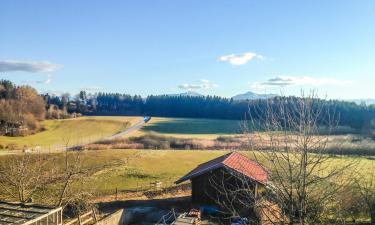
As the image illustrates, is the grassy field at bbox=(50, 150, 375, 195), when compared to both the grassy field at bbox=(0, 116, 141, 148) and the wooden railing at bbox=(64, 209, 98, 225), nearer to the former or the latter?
the wooden railing at bbox=(64, 209, 98, 225)

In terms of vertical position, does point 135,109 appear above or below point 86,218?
above

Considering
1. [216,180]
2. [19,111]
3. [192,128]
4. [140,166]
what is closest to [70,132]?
[19,111]

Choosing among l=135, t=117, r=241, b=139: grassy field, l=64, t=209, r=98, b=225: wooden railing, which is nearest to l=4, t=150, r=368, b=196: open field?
l=64, t=209, r=98, b=225: wooden railing

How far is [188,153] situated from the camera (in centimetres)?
6756

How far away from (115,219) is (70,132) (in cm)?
8069

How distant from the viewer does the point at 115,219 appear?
28078mm

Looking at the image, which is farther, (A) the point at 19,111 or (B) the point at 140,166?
(A) the point at 19,111

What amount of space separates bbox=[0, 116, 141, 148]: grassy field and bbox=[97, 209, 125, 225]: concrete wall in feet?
188

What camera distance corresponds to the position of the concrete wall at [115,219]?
26.2m

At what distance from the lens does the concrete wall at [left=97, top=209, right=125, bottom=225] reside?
26250 mm

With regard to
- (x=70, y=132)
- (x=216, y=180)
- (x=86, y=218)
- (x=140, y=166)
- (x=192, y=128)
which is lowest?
(x=86, y=218)

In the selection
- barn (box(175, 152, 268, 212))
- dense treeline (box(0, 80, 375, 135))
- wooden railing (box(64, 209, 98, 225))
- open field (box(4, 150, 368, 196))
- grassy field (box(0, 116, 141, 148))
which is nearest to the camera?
wooden railing (box(64, 209, 98, 225))

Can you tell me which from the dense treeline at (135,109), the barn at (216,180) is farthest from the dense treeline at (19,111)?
the barn at (216,180)

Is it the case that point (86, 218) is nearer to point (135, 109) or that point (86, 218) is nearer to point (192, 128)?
point (192, 128)
